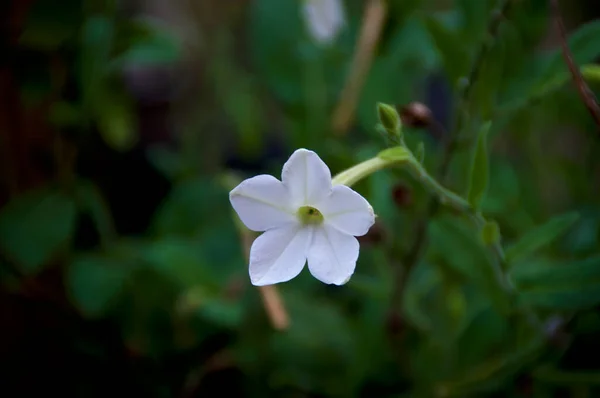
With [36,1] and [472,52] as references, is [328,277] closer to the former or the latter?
[472,52]

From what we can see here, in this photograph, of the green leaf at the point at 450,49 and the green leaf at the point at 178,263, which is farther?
the green leaf at the point at 178,263

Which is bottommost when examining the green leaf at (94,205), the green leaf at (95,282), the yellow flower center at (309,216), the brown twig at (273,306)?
the yellow flower center at (309,216)

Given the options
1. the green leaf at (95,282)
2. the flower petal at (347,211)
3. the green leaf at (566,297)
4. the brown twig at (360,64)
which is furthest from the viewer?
the brown twig at (360,64)

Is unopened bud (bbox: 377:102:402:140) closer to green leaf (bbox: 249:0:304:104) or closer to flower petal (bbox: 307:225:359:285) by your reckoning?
flower petal (bbox: 307:225:359:285)

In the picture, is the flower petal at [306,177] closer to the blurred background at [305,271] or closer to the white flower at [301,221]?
the white flower at [301,221]

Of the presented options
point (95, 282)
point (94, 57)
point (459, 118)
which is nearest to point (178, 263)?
point (95, 282)

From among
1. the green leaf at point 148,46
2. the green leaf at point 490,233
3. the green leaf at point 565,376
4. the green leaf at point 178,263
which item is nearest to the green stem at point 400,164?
the green leaf at point 490,233

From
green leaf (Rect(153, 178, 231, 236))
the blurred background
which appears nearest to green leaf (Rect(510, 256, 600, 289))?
the blurred background
